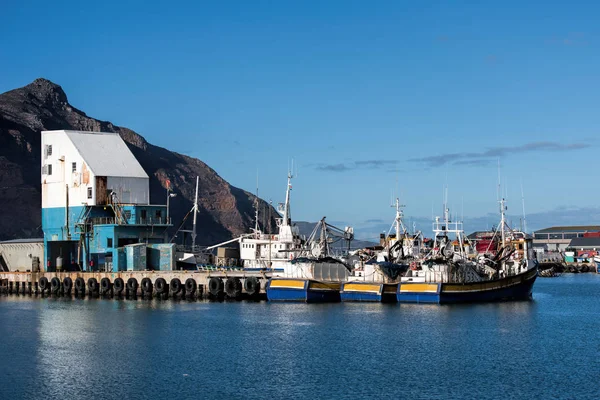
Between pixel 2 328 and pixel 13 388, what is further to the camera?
pixel 2 328

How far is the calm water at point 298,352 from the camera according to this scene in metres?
40.3

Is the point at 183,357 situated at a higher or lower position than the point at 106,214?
lower

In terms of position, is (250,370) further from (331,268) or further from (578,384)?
(331,268)

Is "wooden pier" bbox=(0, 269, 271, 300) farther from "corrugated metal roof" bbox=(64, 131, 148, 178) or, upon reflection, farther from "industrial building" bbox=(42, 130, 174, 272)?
"corrugated metal roof" bbox=(64, 131, 148, 178)

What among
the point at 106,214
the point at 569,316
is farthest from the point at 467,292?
the point at 106,214

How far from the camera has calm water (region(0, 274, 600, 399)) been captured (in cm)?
4031

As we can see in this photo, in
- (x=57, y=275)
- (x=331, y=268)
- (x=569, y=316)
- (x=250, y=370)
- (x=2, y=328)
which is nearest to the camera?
(x=250, y=370)

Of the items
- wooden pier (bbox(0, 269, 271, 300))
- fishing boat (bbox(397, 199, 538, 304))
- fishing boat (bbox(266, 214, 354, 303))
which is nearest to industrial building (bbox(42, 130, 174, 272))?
wooden pier (bbox(0, 269, 271, 300))

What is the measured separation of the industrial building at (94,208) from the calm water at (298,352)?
48.2ft

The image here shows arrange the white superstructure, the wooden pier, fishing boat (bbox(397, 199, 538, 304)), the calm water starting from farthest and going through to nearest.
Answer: the white superstructure → the wooden pier → fishing boat (bbox(397, 199, 538, 304)) → the calm water

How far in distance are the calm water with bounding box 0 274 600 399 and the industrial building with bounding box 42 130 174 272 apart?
1468cm

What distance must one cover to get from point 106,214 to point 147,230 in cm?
462

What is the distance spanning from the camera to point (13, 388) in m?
40.0

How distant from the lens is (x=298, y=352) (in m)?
49.3
